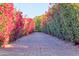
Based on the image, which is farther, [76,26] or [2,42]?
[76,26]

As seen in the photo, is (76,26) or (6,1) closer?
(6,1)

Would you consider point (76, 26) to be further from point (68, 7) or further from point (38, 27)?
point (38, 27)

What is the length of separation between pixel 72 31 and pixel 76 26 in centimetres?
90

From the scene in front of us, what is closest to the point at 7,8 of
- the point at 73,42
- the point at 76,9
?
the point at 76,9

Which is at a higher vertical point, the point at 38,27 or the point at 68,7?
the point at 68,7

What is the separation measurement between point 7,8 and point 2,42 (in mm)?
1565

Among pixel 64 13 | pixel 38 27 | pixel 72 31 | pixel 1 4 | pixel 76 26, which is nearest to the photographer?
pixel 1 4

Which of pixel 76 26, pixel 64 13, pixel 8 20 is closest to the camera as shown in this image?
pixel 8 20

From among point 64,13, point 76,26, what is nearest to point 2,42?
point 76,26

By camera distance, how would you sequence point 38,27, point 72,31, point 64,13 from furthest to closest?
point 38,27 < point 64,13 < point 72,31

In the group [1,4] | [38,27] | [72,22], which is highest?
[1,4]

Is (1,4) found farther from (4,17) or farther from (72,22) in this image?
(72,22)

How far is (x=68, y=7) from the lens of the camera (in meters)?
14.5

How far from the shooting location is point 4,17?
11.7 metres
